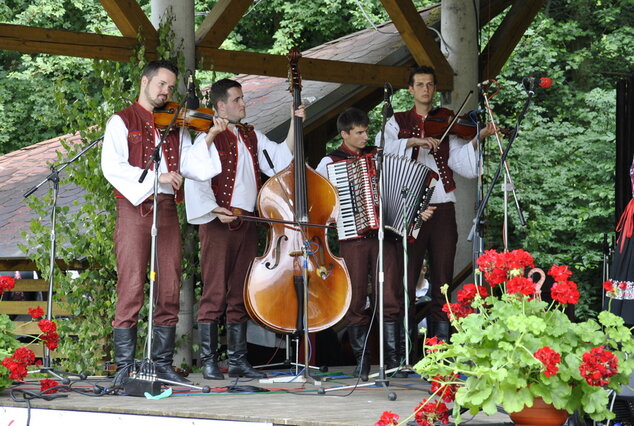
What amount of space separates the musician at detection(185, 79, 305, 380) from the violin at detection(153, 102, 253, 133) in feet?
1.47

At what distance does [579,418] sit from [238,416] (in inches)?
49.6

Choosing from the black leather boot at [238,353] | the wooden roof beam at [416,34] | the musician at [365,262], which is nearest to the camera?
the black leather boot at [238,353]

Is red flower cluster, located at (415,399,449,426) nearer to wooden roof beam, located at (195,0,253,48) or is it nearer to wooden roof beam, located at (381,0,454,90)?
wooden roof beam, located at (195,0,253,48)

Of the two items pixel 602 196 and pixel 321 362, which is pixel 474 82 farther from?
pixel 602 196

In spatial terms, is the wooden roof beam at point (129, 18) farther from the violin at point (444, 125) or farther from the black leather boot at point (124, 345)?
the black leather boot at point (124, 345)

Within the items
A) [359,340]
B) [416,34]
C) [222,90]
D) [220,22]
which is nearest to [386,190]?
[359,340]

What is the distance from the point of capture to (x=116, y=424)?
3920 mm

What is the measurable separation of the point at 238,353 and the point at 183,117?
4.58ft

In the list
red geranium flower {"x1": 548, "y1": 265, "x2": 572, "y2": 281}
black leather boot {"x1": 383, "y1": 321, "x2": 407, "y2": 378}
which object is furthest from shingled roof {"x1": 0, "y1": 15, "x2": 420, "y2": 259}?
red geranium flower {"x1": 548, "y1": 265, "x2": 572, "y2": 281}

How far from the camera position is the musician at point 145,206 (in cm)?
478

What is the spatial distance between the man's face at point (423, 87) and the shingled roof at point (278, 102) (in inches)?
68.1

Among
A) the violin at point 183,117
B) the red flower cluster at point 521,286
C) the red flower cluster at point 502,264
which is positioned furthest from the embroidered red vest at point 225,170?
the red flower cluster at point 521,286

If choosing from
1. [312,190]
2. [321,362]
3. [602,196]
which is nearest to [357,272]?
[312,190]

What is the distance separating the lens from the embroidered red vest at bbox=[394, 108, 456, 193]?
5703 mm
